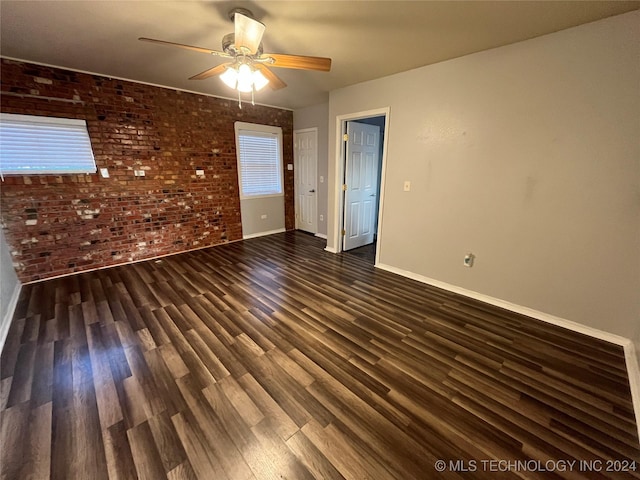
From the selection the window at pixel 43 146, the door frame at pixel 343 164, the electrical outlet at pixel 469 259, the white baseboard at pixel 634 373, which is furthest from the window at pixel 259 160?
the white baseboard at pixel 634 373

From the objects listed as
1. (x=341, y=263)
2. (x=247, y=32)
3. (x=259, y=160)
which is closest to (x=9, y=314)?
(x=247, y=32)

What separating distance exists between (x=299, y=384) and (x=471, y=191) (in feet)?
8.30

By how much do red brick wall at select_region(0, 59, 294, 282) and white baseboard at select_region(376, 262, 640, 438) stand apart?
347cm

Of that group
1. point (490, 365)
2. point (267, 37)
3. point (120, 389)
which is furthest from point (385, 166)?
point (120, 389)

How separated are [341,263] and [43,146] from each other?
399cm

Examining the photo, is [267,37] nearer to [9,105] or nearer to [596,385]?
[9,105]

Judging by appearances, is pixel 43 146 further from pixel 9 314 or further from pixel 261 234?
pixel 261 234

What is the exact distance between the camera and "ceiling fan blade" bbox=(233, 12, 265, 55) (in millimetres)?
1679

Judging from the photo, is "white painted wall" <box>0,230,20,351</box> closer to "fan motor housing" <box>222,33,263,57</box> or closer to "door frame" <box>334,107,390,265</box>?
"fan motor housing" <box>222,33,263,57</box>

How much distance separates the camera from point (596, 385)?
174cm

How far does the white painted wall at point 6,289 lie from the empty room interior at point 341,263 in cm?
3

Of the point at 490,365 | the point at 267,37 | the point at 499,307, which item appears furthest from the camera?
the point at 499,307

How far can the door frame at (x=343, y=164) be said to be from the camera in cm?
330

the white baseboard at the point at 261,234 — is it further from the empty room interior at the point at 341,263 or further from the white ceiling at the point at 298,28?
the white ceiling at the point at 298,28
